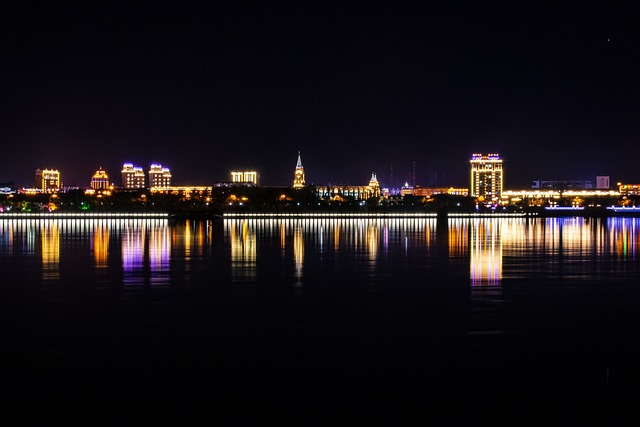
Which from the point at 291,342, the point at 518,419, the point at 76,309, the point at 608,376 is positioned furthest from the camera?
the point at 76,309

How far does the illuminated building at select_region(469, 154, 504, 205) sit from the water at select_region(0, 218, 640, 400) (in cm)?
17145

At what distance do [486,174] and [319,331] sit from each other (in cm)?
18511

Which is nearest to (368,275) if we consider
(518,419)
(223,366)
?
(223,366)

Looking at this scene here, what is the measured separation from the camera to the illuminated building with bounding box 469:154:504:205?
18512cm

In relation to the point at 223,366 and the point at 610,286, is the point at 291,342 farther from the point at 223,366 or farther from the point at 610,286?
the point at 610,286

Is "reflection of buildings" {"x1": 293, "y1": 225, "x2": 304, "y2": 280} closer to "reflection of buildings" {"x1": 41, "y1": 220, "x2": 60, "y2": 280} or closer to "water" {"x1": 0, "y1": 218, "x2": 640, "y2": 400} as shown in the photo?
"water" {"x1": 0, "y1": 218, "x2": 640, "y2": 400}

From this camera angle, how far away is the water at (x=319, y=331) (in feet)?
22.8

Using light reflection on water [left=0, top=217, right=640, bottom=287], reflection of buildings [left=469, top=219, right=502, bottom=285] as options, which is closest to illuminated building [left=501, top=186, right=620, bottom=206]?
reflection of buildings [left=469, top=219, right=502, bottom=285]

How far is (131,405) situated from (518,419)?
337 centimetres

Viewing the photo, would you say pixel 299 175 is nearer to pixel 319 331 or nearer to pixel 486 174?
pixel 486 174

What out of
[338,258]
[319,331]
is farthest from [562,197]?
[319,331]

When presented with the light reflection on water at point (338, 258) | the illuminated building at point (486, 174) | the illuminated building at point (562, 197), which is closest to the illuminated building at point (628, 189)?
the illuminated building at point (562, 197)

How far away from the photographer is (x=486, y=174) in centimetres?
18875

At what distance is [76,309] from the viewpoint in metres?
11.0
